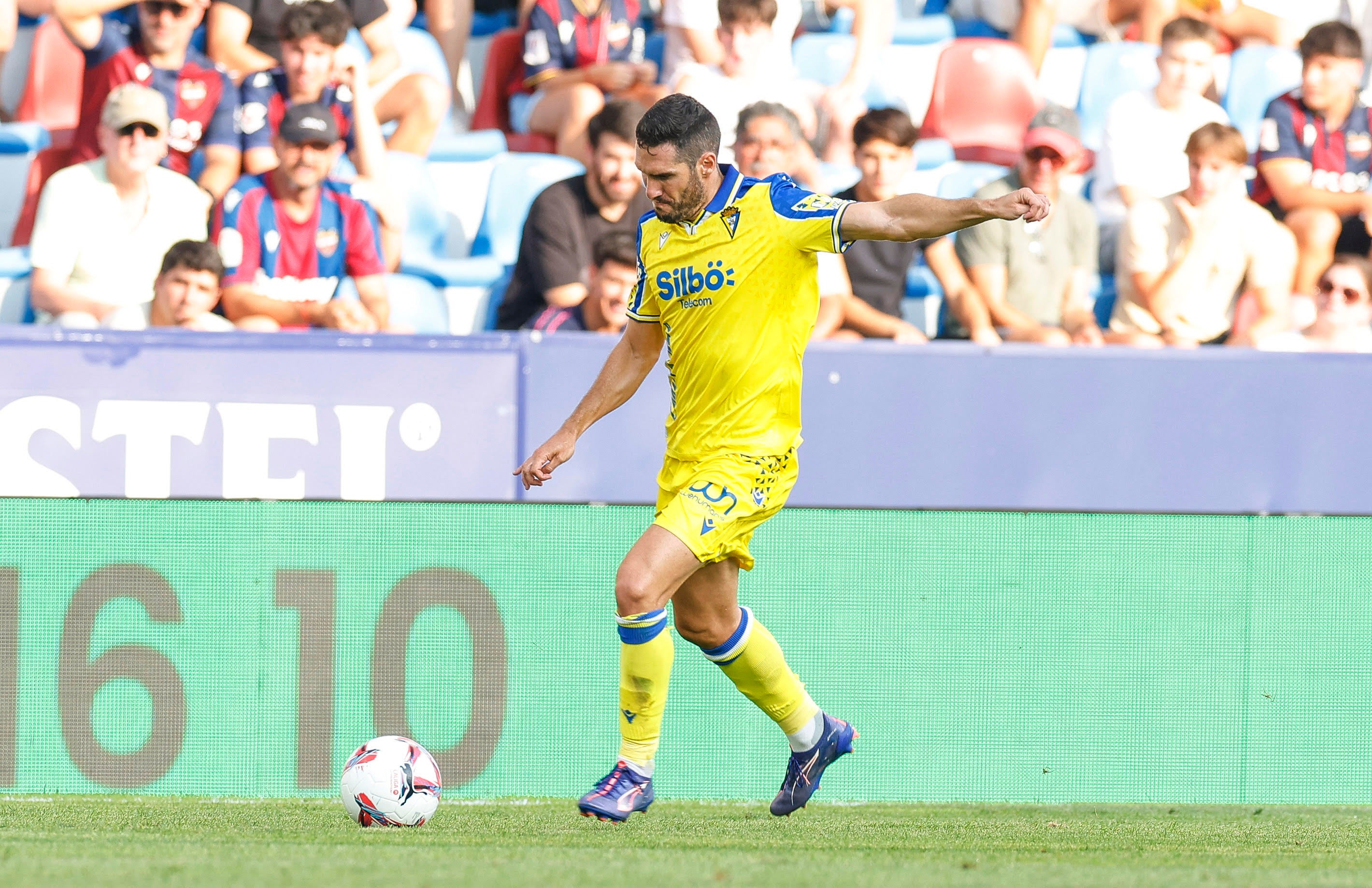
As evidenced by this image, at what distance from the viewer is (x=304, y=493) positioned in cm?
686

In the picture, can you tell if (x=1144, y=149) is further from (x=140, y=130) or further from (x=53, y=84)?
(x=53, y=84)

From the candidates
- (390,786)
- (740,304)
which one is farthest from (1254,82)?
(390,786)

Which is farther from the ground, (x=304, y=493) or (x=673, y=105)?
(x=673, y=105)

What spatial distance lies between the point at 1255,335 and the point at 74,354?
5531mm

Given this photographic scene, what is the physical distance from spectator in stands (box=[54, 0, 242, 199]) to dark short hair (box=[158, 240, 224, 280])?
0.69m

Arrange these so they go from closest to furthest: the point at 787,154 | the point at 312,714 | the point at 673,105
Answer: the point at 673,105, the point at 312,714, the point at 787,154

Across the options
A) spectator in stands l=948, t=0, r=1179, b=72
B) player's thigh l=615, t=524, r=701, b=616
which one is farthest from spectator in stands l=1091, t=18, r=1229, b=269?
player's thigh l=615, t=524, r=701, b=616

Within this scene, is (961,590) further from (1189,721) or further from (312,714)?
(312,714)

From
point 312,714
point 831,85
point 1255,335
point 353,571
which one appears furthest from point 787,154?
point 312,714

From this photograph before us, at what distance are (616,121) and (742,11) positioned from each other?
1.37 m

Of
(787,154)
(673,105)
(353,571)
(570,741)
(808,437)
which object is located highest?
(673,105)

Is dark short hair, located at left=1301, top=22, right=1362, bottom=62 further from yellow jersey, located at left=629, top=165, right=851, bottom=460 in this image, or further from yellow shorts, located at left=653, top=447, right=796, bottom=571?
yellow shorts, located at left=653, top=447, right=796, bottom=571

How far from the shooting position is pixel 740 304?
15.8 feet

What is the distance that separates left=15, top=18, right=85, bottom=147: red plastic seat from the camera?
350 inches
